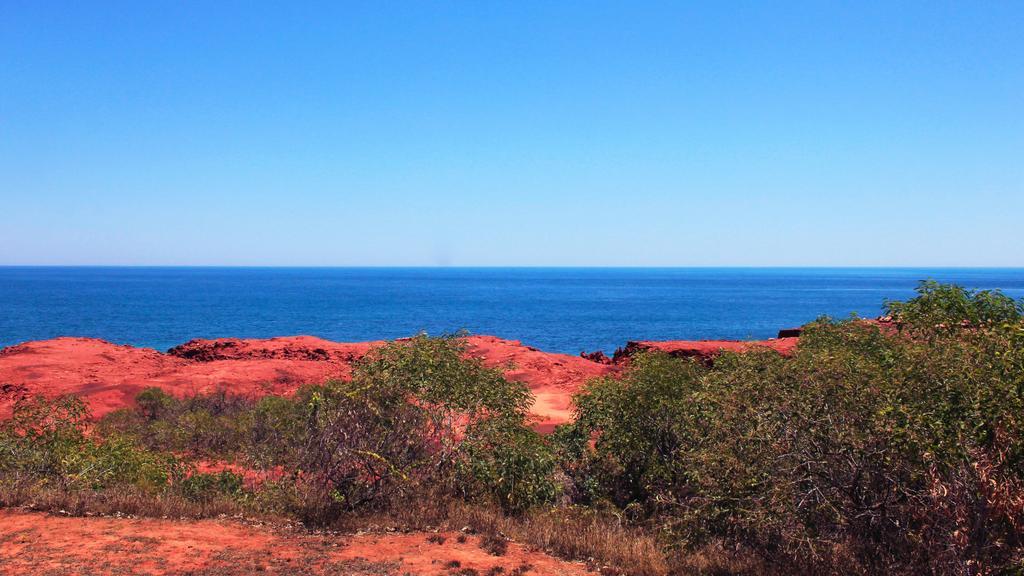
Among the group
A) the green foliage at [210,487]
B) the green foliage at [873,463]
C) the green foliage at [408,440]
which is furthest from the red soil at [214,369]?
the green foliage at [873,463]

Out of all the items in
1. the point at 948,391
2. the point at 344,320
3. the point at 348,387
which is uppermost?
the point at 948,391

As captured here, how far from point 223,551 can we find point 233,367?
30.4m

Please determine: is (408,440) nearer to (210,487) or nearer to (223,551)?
(223,551)

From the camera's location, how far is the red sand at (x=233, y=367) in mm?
32969

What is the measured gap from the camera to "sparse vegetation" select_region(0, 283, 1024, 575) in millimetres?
8164

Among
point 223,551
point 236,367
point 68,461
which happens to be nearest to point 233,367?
point 236,367

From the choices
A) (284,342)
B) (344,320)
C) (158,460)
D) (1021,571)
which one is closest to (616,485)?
(1021,571)

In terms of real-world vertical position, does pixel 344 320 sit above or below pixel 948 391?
below

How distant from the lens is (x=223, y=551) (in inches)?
430

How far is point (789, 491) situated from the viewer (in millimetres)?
9109

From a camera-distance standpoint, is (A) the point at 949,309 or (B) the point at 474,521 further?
(A) the point at 949,309

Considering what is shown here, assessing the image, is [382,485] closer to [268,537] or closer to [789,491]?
[268,537]

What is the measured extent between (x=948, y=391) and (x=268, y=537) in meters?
10.9

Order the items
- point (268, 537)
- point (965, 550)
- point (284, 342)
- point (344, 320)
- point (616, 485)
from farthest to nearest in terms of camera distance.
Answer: point (344, 320), point (284, 342), point (616, 485), point (268, 537), point (965, 550)
